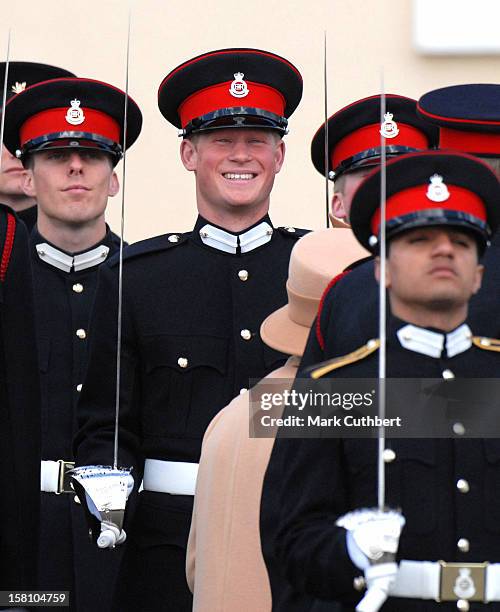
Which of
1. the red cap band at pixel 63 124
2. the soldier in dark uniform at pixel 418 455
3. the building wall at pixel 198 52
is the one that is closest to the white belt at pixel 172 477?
the red cap band at pixel 63 124

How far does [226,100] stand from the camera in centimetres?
541

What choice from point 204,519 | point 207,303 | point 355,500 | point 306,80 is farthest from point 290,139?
point 355,500

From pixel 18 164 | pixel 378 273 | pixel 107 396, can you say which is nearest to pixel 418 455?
pixel 378 273

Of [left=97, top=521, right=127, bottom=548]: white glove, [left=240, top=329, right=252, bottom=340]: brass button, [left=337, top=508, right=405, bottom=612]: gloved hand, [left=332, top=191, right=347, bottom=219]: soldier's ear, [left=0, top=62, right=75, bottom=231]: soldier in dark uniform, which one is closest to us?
[left=337, top=508, right=405, bottom=612]: gloved hand

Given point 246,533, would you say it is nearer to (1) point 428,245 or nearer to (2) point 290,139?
(1) point 428,245

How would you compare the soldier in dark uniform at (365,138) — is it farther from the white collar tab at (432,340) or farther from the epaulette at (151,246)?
the white collar tab at (432,340)

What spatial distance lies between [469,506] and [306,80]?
4.36 meters

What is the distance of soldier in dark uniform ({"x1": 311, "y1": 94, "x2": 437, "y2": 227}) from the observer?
567 cm

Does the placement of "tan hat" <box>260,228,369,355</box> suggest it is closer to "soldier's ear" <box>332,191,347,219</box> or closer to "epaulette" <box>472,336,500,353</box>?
"epaulette" <box>472,336,500,353</box>

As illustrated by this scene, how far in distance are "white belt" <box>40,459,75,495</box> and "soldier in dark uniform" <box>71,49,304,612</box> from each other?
457mm

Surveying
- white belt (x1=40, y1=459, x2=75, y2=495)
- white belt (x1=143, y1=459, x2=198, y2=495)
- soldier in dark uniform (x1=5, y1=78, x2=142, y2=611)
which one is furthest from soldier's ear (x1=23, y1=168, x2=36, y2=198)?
white belt (x1=143, y1=459, x2=198, y2=495)

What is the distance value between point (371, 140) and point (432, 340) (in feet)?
7.34

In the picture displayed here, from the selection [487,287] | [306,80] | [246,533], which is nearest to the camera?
[487,287]

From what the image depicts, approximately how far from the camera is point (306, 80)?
307 inches
